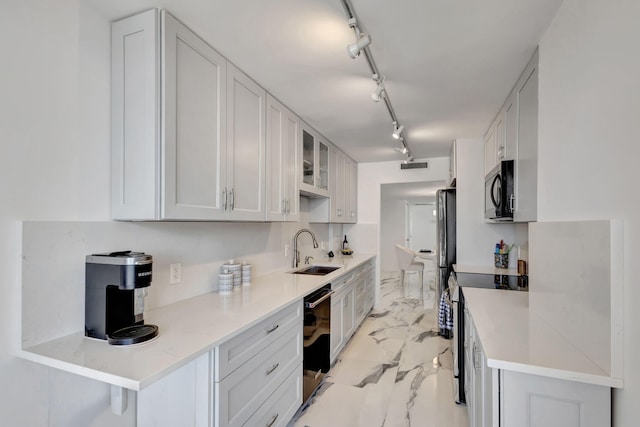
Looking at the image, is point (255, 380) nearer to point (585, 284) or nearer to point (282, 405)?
point (282, 405)

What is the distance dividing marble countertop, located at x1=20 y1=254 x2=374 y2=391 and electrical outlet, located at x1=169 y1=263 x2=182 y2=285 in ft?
0.42

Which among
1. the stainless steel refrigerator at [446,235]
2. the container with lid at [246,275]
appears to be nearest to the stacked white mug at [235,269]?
the container with lid at [246,275]

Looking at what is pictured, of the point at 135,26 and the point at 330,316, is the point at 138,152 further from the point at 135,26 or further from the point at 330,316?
the point at 330,316

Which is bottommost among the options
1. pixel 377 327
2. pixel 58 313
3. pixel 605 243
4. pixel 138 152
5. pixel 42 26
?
pixel 377 327

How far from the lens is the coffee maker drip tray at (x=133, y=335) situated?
1159 mm

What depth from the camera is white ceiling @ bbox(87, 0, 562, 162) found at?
1327mm

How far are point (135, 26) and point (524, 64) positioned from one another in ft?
6.96

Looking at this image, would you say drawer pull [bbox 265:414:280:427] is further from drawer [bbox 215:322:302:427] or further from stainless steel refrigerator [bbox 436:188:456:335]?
stainless steel refrigerator [bbox 436:188:456:335]

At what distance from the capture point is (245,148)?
191 centimetres

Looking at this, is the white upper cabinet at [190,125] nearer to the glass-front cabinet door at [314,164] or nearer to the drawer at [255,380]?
the drawer at [255,380]

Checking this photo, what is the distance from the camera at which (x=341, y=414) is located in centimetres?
205

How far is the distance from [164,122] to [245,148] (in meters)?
0.61

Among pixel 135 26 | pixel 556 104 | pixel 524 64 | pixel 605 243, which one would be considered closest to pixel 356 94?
pixel 524 64

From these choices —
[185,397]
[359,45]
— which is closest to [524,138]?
[359,45]
